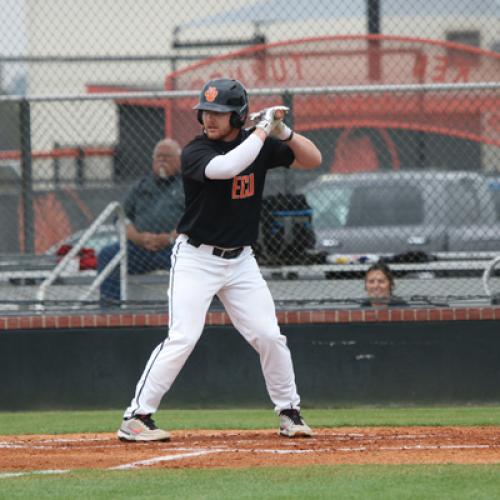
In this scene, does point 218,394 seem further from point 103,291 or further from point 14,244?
point 14,244

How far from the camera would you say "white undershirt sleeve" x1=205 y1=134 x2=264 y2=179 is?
626 cm

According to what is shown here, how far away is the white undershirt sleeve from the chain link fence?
3.10 metres

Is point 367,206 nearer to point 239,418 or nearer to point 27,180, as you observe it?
point 239,418

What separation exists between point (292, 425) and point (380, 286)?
8.68 feet

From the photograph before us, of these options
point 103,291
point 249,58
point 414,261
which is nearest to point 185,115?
point 249,58

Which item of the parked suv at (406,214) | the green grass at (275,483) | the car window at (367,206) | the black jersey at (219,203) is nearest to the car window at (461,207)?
the parked suv at (406,214)

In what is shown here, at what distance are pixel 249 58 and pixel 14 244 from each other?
9.20ft

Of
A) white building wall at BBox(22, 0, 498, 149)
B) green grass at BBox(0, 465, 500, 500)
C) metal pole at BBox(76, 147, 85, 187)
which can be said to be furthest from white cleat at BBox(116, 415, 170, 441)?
metal pole at BBox(76, 147, 85, 187)

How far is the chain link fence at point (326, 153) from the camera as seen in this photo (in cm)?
958

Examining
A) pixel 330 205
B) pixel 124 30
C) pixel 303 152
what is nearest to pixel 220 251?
pixel 303 152

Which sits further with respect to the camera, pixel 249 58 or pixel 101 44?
pixel 101 44

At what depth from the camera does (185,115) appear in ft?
35.1

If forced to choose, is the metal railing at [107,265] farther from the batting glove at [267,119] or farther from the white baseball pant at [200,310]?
the batting glove at [267,119]

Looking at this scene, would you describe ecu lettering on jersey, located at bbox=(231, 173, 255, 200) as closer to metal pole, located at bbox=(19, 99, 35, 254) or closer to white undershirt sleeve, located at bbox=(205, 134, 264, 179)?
white undershirt sleeve, located at bbox=(205, 134, 264, 179)
